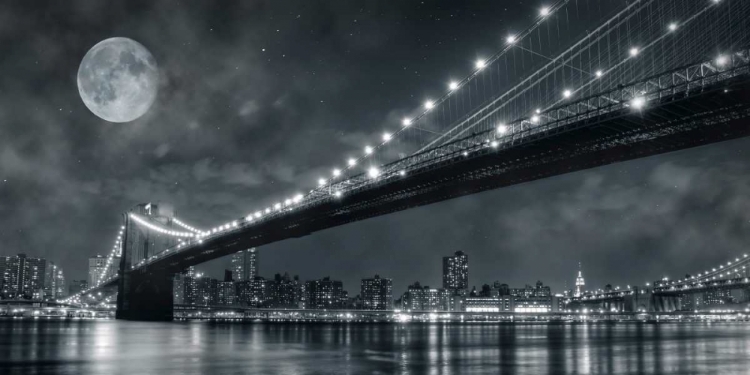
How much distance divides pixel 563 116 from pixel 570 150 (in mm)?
3839

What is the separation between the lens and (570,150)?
3797 cm

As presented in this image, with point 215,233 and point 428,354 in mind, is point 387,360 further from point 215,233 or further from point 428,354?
point 215,233

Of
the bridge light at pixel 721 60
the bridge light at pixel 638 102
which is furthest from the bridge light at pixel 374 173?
the bridge light at pixel 721 60

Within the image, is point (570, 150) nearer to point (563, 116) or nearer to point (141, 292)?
point (563, 116)

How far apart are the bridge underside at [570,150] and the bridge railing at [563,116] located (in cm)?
25

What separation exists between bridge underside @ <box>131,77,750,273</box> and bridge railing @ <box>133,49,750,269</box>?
0.25 meters

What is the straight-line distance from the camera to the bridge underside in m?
31.1

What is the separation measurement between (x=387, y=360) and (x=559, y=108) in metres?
16.9

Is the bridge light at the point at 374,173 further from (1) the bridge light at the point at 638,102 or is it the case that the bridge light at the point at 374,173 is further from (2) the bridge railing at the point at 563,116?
(1) the bridge light at the point at 638,102

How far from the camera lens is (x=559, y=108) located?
3506cm

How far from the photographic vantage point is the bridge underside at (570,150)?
102 feet

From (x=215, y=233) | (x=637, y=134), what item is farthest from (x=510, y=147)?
(x=215, y=233)

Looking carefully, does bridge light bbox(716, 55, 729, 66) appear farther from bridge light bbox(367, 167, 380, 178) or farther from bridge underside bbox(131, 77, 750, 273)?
bridge light bbox(367, 167, 380, 178)

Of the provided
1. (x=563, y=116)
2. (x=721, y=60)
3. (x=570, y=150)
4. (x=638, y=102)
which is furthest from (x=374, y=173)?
(x=721, y=60)
